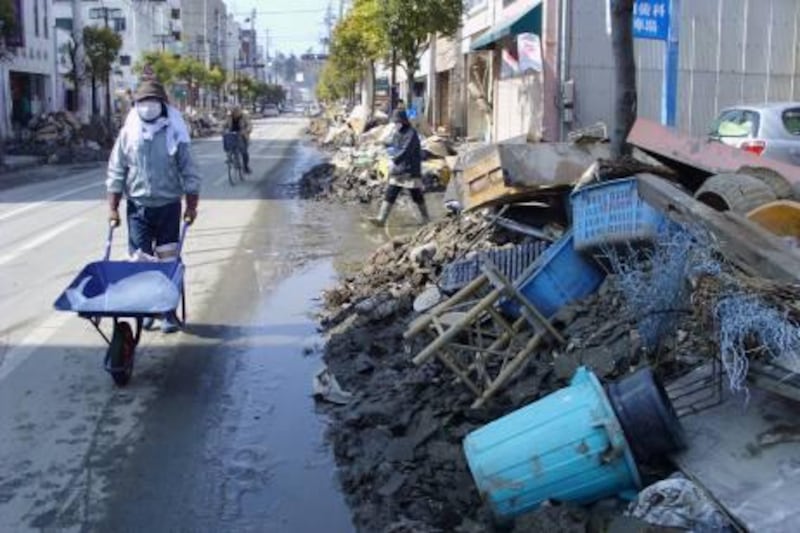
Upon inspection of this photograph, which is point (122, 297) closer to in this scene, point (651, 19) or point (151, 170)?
point (151, 170)

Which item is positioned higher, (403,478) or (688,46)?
(688,46)

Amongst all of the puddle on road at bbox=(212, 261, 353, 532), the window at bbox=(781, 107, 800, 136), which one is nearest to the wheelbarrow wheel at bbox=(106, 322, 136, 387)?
the puddle on road at bbox=(212, 261, 353, 532)

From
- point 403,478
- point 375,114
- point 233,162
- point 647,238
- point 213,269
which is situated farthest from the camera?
point 375,114

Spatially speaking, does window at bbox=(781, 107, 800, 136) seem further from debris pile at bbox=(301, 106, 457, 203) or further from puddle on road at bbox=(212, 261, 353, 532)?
puddle on road at bbox=(212, 261, 353, 532)

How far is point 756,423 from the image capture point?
4277 mm

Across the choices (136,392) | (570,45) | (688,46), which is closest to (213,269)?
(136,392)

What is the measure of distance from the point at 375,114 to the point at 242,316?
31247 mm

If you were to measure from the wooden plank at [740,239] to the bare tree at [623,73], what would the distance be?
288 centimetres

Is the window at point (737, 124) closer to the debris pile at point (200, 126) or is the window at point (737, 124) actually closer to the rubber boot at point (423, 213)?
the rubber boot at point (423, 213)

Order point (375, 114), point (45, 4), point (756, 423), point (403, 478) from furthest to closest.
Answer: point (45, 4)
point (375, 114)
point (403, 478)
point (756, 423)

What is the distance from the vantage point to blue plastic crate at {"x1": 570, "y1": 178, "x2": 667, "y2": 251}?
20.4 ft

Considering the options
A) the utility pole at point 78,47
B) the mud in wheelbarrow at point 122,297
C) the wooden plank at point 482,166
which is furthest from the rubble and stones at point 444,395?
the utility pole at point 78,47

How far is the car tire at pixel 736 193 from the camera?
6352 mm

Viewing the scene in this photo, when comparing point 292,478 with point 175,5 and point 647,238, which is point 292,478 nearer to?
point 647,238
